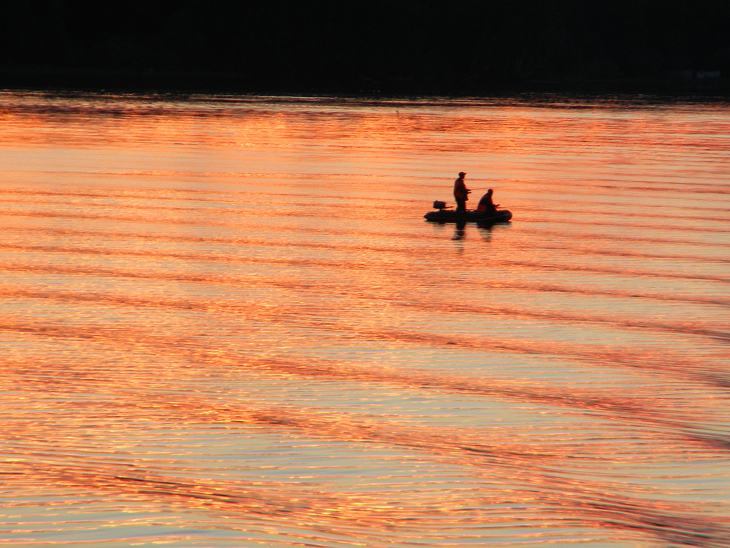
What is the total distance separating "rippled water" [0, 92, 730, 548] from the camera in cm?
1033

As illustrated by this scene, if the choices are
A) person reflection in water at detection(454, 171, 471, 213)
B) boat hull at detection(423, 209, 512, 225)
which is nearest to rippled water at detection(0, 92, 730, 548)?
boat hull at detection(423, 209, 512, 225)

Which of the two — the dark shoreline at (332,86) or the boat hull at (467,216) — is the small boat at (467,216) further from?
the dark shoreline at (332,86)

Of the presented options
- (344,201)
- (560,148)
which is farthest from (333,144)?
(344,201)

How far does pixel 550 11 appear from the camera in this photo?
141875mm

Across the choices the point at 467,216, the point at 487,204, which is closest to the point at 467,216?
the point at 467,216

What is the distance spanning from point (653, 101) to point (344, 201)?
7764 cm

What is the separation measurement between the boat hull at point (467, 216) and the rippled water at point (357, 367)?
258 millimetres

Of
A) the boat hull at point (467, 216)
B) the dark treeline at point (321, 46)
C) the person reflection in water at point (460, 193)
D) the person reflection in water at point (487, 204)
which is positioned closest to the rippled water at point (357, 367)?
the boat hull at point (467, 216)

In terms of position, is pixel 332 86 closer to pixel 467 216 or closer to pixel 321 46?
pixel 321 46

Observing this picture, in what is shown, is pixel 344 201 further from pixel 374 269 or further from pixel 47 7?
pixel 47 7

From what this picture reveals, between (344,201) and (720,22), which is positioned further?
(720,22)

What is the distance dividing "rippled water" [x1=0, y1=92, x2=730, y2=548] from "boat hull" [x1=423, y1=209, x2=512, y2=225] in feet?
0.85

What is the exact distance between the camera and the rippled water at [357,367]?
10328 millimetres

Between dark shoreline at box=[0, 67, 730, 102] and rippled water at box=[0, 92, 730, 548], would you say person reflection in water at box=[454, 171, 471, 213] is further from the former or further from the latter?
dark shoreline at box=[0, 67, 730, 102]
